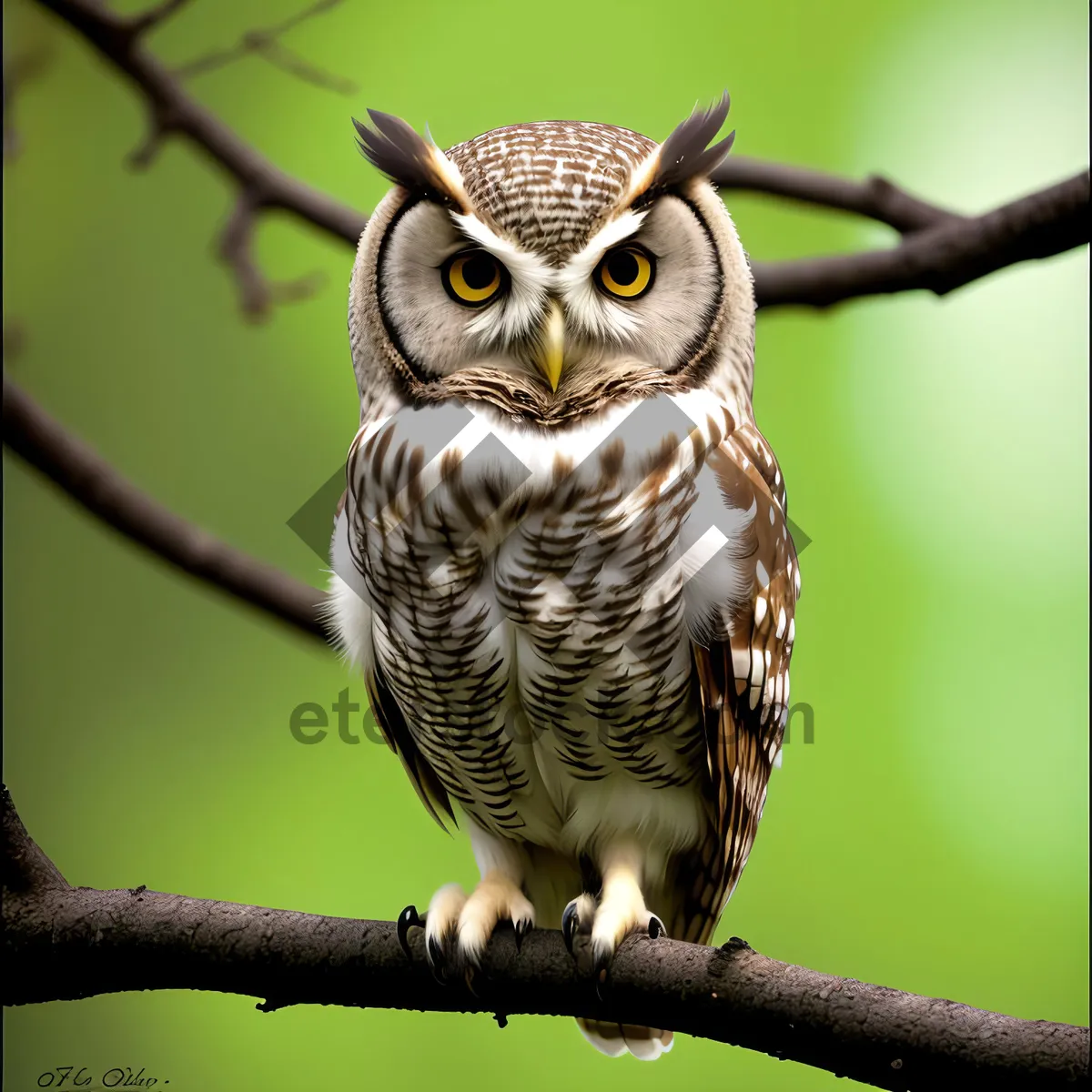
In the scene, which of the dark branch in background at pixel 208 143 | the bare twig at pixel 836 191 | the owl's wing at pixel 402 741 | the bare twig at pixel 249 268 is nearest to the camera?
the owl's wing at pixel 402 741

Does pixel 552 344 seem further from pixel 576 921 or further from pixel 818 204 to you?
pixel 818 204

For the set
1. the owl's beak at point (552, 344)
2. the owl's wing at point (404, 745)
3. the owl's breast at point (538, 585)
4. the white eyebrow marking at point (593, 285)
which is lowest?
the owl's wing at point (404, 745)

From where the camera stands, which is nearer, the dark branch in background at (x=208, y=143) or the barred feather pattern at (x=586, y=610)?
the barred feather pattern at (x=586, y=610)

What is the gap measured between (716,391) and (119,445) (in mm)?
2013

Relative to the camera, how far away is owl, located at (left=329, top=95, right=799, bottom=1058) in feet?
4.01

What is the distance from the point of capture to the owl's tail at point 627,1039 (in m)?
1.73

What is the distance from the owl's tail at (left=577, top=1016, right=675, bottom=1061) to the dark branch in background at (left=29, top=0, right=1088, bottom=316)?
112 cm

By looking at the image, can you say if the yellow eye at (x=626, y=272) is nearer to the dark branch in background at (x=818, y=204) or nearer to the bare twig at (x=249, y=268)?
the dark branch in background at (x=818, y=204)

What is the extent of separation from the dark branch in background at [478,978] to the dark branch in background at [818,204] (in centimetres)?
107

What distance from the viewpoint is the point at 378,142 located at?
1247mm

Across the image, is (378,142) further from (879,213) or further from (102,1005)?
(102,1005)

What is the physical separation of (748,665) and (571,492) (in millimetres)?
297

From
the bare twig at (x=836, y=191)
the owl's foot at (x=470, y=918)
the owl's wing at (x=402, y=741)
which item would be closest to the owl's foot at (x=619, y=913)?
the owl's foot at (x=470, y=918)

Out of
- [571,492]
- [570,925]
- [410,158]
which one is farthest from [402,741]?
[410,158]
